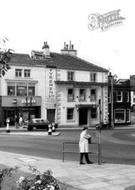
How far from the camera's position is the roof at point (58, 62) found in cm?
4838

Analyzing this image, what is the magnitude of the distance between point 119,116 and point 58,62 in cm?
1430

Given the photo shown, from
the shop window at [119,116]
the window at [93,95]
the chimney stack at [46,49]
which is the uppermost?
the chimney stack at [46,49]

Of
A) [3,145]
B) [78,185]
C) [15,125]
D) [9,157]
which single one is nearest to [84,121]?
[15,125]

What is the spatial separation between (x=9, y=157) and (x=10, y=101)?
3040cm

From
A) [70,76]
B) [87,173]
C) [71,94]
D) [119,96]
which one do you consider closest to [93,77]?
[70,76]

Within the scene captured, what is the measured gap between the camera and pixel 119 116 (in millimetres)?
58219

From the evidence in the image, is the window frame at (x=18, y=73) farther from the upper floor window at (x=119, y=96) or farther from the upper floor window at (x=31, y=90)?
the upper floor window at (x=119, y=96)

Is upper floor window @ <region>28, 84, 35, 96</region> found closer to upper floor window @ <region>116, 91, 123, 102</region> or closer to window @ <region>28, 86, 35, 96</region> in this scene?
window @ <region>28, 86, 35, 96</region>

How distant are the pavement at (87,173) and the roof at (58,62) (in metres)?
32.3

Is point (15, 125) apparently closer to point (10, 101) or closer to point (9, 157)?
point (10, 101)

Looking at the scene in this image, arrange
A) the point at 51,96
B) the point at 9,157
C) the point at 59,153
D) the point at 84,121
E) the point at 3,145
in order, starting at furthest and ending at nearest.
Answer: the point at 84,121 < the point at 51,96 < the point at 3,145 < the point at 59,153 < the point at 9,157

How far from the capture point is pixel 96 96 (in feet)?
182

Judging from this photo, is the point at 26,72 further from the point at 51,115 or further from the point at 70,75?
the point at 70,75

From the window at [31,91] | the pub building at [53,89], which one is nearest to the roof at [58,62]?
the pub building at [53,89]
